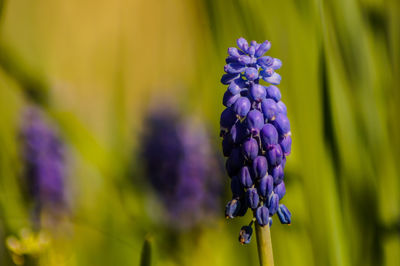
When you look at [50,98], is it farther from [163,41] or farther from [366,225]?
[163,41]

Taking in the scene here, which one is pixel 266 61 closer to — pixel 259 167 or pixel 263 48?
pixel 263 48

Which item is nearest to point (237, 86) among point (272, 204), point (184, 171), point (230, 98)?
point (230, 98)

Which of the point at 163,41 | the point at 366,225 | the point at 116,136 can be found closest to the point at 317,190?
the point at 366,225

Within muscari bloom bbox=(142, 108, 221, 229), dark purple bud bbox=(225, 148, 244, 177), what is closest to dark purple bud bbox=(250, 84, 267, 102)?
dark purple bud bbox=(225, 148, 244, 177)

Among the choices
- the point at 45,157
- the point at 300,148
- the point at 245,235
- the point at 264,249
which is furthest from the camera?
the point at 45,157

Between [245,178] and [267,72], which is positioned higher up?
[267,72]

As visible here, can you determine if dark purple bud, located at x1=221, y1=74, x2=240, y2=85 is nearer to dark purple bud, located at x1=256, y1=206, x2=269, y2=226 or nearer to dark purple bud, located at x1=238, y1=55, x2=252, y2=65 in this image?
dark purple bud, located at x1=238, y1=55, x2=252, y2=65

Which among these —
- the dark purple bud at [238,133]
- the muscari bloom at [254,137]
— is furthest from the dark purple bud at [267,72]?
the dark purple bud at [238,133]
